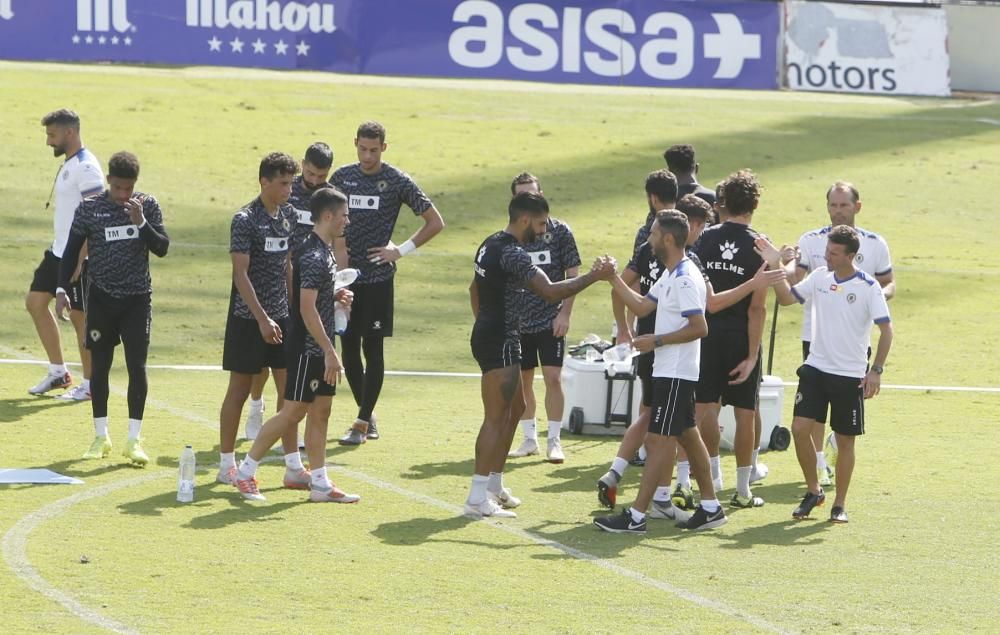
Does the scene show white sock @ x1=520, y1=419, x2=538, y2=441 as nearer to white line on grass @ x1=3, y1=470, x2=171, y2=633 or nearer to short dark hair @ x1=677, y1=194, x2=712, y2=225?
short dark hair @ x1=677, y1=194, x2=712, y2=225

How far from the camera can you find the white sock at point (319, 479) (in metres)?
9.95

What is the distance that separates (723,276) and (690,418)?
1086 mm

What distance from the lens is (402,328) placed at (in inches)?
673

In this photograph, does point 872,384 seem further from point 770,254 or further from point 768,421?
point 768,421

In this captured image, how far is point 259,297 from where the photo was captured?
10.4 m

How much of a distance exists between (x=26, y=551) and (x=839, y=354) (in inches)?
196

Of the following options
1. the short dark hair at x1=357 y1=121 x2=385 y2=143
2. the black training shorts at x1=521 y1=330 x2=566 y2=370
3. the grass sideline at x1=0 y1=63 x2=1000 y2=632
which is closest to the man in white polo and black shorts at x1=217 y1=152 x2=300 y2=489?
the grass sideline at x1=0 y1=63 x2=1000 y2=632

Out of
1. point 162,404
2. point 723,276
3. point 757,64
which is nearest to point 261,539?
point 723,276

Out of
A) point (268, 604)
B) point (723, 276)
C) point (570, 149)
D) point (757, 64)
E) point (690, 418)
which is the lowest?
point (268, 604)

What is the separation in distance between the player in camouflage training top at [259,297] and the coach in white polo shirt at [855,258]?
3377 mm

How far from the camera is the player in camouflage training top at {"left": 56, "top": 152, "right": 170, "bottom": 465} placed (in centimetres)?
1061

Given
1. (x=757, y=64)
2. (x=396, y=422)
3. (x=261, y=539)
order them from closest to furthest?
(x=261, y=539)
(x=396, y=422)
(x=757, y=64)

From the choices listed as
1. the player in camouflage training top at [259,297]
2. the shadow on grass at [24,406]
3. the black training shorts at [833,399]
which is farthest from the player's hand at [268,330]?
the black training shorts at [833,399]

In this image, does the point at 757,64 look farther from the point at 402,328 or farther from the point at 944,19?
the point at 402,328
